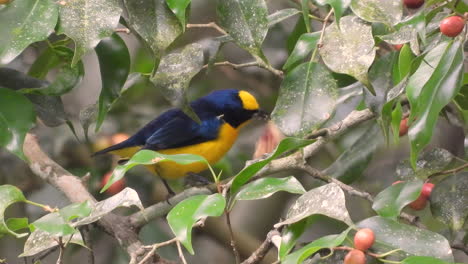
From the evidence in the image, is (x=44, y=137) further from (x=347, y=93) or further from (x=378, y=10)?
(x=378, y=10)

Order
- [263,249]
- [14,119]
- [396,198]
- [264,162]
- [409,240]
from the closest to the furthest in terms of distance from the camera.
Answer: [409,240] → [264,162] → [263,249] → [396,198] → [14,119]

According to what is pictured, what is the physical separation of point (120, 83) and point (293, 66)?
381 mm

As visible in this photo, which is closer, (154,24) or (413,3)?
(154,24)

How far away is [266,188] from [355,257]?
25cm

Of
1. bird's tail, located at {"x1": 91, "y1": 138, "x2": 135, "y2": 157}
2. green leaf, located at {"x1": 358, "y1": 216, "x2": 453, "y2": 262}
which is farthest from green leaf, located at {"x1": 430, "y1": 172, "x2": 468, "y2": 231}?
bird's tail, located at {"x1": 91, "y1": 138, "x2": 135, "y2": 157}

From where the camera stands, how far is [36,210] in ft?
9.96

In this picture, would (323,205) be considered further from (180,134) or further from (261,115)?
(261,115)

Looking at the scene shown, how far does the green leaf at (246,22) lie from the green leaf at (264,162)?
0.26m

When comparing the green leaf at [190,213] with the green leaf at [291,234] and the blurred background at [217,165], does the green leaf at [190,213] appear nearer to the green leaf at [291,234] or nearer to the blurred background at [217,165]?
the green leaf at [291,234]

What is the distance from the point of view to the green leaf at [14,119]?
182 cm

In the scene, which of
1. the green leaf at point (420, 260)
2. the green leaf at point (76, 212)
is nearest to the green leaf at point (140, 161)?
the green leaf at point (76, 212)

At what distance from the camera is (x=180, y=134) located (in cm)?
310

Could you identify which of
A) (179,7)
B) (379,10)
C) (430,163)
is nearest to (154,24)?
(179,7)

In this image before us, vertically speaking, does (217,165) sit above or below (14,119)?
below
